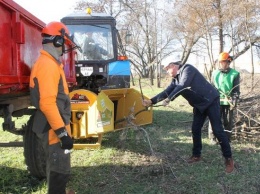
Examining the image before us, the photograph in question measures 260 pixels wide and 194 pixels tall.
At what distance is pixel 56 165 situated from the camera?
10.4 feet

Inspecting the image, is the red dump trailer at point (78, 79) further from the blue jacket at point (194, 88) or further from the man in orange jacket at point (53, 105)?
the blue jacket at point (194, 88)

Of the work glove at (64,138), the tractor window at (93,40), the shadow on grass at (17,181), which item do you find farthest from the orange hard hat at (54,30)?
the tractor window at (93,40)

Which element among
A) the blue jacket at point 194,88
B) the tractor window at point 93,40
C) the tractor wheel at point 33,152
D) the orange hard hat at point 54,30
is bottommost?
the tractor wheel at point 33,152

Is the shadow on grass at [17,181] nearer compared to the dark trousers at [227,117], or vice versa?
the shadow on grass at [17,181]

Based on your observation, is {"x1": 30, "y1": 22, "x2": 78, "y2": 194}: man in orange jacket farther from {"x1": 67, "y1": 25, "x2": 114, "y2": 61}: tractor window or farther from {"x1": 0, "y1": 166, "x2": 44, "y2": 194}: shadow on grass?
{"x1": 67, "y1": 25, "x2": 114, "y2": 61}: tractor window

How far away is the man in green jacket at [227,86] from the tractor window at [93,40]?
2543 millimetres

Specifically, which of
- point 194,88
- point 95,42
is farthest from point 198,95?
point 95,42

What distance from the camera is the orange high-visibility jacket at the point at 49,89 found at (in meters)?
2.88

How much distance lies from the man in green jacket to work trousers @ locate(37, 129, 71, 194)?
11.0 feet

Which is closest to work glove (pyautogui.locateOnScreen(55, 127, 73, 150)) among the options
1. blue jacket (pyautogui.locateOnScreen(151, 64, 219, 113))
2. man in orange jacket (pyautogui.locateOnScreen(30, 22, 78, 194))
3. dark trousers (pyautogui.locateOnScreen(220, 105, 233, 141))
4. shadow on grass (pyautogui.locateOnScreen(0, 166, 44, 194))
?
man in orange jacket (pyautogui.locateOnScreen(30, 22, 78, 194))

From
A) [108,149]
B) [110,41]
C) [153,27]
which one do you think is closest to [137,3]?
[153,27]

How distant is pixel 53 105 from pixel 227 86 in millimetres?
3694

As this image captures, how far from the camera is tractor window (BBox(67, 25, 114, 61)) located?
7.15m

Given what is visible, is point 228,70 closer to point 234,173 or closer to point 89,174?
point 234,173
